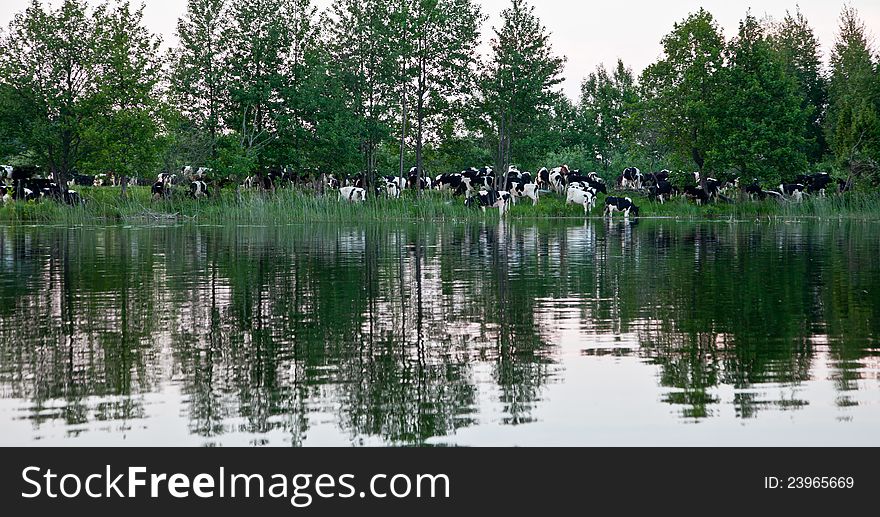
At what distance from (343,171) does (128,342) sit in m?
64.7

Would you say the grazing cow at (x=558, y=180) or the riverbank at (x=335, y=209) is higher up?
the grazing cow at (x=558, y=180)

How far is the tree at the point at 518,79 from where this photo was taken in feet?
258

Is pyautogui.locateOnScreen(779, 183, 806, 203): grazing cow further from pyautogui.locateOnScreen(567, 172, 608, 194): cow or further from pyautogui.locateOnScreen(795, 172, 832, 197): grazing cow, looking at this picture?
pyautogui.locateOnScreen(567, 172, 608, 194): cow

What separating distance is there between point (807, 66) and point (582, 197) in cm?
4404

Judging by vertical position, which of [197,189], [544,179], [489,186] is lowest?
[197,189]

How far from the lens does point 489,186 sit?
248 feet

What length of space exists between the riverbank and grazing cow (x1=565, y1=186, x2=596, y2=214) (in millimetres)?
615

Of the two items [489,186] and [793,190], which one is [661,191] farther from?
[489,186]

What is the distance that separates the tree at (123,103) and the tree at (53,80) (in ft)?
2.13

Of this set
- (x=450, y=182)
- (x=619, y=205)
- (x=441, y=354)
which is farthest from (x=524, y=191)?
(x=441, y=354)

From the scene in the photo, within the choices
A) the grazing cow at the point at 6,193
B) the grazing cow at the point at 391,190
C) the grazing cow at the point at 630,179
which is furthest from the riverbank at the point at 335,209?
the grazing cow at the point at 630,179

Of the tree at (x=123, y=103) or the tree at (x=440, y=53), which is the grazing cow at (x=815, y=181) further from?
the tree at (x=123, y=103)
